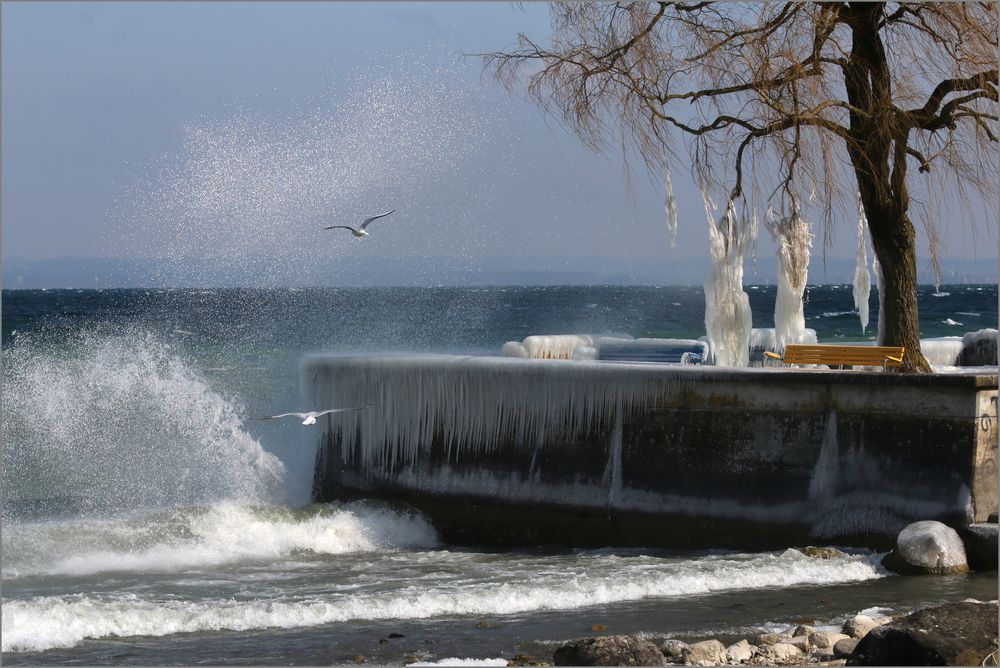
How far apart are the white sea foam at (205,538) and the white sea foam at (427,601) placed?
2.55 metres

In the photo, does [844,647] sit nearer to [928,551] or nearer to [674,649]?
[674,649]

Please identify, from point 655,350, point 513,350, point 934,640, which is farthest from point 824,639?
point 513,350

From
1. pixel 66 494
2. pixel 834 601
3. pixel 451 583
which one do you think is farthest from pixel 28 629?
pixel 66 494

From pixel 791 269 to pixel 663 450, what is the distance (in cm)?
367

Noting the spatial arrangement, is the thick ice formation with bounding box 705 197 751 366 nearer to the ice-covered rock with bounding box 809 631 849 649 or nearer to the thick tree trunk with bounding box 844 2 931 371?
the thick tree trunk with bounding box 844 2 931 371

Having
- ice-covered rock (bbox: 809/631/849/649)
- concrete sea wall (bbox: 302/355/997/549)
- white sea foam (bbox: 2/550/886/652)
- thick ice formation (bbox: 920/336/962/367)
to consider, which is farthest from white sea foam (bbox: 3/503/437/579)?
thick ice formation (bbox: 920/336/962/367)

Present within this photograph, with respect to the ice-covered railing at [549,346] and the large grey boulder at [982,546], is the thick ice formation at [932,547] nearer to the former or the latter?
the large grey boulder at [982,546]

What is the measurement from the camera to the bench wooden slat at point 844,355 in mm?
15320

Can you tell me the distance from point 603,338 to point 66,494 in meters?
10.0

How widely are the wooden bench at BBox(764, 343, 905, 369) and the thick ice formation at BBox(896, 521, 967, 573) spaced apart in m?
2.23

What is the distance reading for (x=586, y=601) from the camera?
42.5 feet

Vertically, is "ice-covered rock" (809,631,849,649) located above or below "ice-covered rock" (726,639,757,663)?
above

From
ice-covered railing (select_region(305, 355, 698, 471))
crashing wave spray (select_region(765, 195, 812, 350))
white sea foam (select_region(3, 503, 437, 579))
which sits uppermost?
crashing wave spray (select_region(765, 195, 812, 350))

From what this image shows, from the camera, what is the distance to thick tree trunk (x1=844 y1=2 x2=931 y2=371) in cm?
1612
